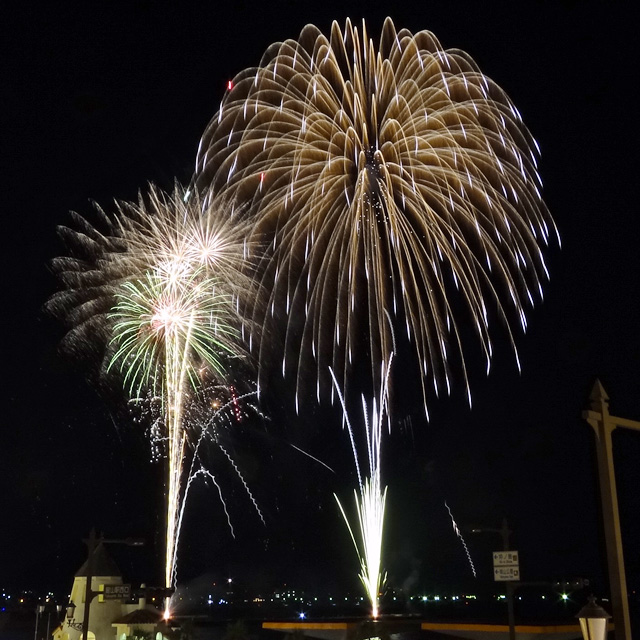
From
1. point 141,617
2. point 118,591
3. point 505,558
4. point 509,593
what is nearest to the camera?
point 505,558

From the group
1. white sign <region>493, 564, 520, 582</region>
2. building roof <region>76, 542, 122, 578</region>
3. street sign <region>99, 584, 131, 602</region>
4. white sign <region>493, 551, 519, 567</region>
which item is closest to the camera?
white sign <region>493, 564, 520, 582</region>

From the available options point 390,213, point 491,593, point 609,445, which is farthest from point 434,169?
point 491,593

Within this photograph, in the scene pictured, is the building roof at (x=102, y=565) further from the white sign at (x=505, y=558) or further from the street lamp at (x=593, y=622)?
the street lamp at (x=593, y=622)

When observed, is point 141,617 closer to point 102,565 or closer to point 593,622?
point 102,565

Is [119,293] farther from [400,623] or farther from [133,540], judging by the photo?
[400,623]

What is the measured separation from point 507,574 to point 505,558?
0.41 m

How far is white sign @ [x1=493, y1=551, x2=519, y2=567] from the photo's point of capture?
16.6 meters

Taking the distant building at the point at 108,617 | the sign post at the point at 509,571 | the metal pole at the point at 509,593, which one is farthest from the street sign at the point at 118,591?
the sign post at the point at 509,571

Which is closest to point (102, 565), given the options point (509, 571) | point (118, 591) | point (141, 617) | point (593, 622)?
point (141, 617)

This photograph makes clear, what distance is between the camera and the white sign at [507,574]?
53.6 feet

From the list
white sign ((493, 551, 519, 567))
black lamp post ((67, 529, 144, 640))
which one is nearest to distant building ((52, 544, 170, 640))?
black lamp post ((67, 529, 144, 640))

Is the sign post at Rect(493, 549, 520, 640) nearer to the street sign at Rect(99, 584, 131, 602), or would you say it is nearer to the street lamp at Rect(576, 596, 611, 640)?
the street lamp at Rect(576, 596, 611, 640)

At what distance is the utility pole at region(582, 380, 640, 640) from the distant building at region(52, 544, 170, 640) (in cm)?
2811

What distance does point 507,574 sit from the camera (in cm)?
1642
